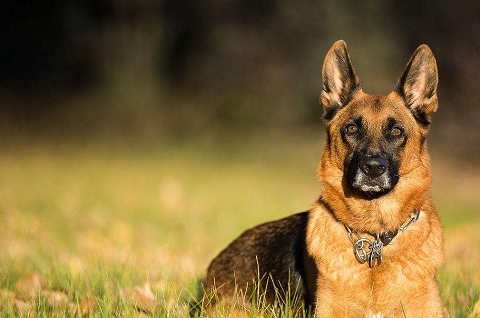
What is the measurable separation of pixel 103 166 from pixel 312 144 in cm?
765

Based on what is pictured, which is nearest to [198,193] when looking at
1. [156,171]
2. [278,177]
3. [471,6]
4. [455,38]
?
[156,171]

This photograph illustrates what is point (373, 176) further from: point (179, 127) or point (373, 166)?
point (179, 127)

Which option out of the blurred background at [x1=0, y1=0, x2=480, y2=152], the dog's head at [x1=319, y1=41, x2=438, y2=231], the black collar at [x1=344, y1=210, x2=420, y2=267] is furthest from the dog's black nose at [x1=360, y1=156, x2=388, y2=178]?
the blurred background at [x1=0, y1=0, x2=480, y2=152]

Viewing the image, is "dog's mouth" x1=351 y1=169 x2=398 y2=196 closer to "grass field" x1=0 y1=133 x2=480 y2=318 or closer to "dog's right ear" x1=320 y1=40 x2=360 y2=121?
"dog's right ear" x1=320 y1=40 x2=360 y2=121

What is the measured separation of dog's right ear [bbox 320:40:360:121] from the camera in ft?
17.3

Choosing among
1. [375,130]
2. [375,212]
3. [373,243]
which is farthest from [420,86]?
[373,243]

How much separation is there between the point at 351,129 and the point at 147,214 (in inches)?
254

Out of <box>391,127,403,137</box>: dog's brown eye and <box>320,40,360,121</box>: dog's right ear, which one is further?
<box>320,40,360,121</box>: dog's right ear

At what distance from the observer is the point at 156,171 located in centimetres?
1602

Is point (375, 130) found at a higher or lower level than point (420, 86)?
lower

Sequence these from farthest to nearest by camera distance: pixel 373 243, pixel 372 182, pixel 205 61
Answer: pixel 205 61, pixel 372 182, pixel 373 243

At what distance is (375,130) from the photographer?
5.02m

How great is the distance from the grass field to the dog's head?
1068mm

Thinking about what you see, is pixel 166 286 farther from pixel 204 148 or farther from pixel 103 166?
pixel 204 148
